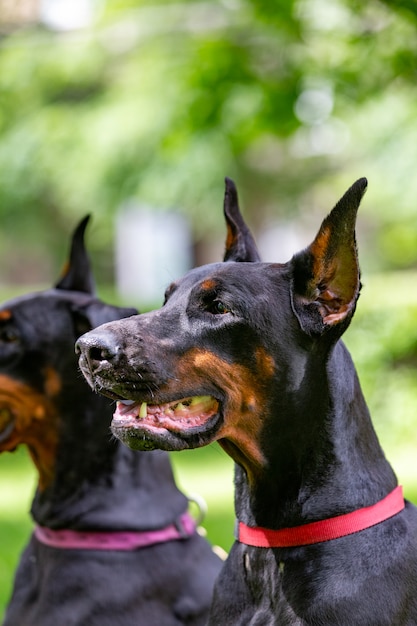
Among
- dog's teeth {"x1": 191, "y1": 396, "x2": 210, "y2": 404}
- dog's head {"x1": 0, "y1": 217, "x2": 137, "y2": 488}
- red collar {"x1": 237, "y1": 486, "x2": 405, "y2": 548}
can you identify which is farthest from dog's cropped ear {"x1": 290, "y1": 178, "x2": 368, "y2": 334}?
dog's head {"x1": 0, "y1": 217, "x2": 137, "y2": 488}

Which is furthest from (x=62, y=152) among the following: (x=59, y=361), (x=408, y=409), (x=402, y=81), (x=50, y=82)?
(x=59, y=361)

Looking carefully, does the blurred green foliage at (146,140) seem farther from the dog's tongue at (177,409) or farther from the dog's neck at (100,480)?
the dog's tongue at (177,409)

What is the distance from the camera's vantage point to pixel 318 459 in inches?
137

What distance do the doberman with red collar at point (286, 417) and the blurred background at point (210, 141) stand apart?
2.22ft

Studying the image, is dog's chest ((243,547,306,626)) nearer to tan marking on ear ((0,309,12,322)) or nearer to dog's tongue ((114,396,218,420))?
dog's tongue ((114,396,218,420))

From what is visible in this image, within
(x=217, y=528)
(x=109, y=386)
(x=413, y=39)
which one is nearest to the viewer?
(x=109, y=386)

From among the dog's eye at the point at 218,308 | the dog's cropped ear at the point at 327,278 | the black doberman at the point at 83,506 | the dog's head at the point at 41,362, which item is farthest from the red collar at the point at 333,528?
the dog's head at the point at 41,362

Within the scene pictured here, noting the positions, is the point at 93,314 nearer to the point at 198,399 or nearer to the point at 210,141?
the point at 198,399

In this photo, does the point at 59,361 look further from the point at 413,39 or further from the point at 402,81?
the point at 402,81

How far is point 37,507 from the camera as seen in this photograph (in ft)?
16.1

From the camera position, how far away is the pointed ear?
5492 mm

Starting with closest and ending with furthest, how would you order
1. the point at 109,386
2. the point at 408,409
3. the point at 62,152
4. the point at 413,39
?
the point at 109,386, the point at 413,39, the point at 408,409, the point at 62,152

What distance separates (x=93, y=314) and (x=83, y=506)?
90cm

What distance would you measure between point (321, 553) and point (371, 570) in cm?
18
